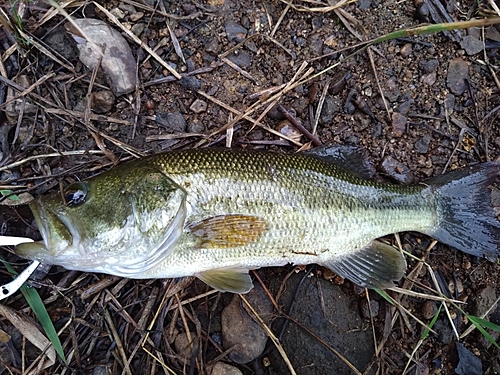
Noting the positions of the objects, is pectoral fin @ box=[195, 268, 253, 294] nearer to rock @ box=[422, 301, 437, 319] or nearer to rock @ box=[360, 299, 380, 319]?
rock @ box=[360, 299, 380, 319]

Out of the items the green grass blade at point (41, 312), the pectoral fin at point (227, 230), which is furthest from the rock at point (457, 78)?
the green grass blade at point (41, 312)

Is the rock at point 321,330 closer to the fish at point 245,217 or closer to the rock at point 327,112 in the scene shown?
the fish at point 245,217

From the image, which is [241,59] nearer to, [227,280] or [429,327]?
[227,280]

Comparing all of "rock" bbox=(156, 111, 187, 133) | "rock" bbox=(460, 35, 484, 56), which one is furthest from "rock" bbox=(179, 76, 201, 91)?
"rock" bbox=(460, 35, 484, 56)

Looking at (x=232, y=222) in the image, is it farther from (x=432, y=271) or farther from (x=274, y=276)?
(x=432, y=271)

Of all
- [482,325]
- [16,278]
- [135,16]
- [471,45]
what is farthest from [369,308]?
[135,16]

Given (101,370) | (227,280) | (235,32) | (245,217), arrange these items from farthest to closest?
(235,32), (101,370), (227,280), (245,217)

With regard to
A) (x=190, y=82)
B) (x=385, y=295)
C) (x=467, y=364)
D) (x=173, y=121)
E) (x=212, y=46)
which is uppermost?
(x=212, y=46)

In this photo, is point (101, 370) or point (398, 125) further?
point (398, 125)
